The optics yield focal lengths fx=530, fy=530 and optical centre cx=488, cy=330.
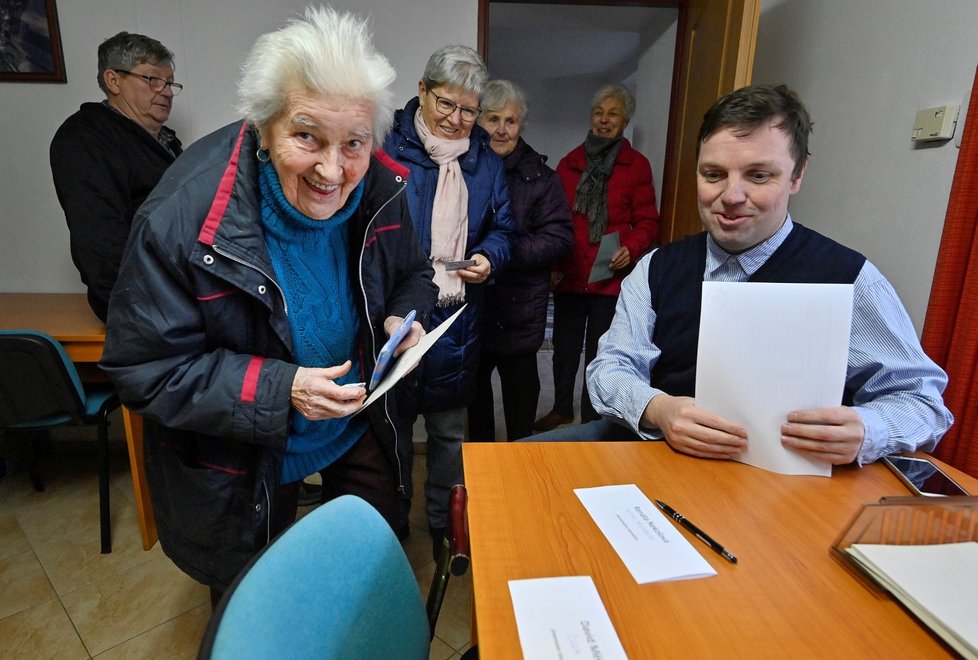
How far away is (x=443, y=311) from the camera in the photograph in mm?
1768

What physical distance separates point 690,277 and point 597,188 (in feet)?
4.66

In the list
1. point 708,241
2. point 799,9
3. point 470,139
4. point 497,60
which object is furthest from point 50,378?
point 497,60

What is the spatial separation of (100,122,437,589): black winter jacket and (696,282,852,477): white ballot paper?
2.56 feet

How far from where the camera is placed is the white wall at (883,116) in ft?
4.70

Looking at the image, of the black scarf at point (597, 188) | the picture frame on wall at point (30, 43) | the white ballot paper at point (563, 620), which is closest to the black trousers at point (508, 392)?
the black scarf at point (597, 188)

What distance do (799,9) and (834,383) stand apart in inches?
79.8

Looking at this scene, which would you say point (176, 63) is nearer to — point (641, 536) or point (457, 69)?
point (457, 69)

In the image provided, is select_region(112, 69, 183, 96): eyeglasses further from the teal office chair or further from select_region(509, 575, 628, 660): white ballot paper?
select_region(509, 575, 628, 660): white ballot paper

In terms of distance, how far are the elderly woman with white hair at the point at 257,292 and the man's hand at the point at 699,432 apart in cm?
56

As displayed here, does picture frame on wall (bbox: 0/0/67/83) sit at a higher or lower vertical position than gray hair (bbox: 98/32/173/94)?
higher

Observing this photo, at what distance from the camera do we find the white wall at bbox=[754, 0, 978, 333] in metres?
1.43

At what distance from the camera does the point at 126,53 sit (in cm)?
191

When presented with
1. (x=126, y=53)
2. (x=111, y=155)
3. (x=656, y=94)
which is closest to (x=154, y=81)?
(x=126, y=53)

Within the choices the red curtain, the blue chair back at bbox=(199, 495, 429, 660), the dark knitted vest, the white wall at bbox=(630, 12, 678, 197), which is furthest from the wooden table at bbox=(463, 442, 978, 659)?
the white wall at bbox=(630, 12, 678, 197)
